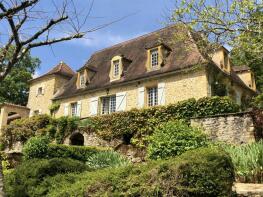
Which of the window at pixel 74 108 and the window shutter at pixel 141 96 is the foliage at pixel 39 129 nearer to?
the window at pixel 74 108

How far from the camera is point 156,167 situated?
5980 mm

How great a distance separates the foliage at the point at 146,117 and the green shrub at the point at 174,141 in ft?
11.7

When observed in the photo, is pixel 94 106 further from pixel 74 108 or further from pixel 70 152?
pixel 70 152

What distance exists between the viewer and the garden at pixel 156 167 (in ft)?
18.2

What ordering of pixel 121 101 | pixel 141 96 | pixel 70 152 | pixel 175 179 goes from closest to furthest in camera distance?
1. pixel 175 179
2. pixel 70 152
3. pixel 141 96
4. pixel 121 101

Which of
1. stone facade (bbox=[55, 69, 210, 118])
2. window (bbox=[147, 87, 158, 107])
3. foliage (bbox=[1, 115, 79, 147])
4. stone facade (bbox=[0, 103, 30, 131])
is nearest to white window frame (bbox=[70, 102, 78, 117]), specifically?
foliage (bbox=[1, 115, 79, 147])

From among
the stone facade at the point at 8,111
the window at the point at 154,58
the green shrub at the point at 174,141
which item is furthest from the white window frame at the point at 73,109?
the green shrub at the point at 174,141

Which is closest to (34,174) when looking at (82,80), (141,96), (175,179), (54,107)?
(175,179)

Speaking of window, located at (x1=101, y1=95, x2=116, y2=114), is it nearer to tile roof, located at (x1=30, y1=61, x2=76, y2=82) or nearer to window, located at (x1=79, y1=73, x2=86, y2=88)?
window, located at (x1=79, y1=73, x2=86, y2=88)

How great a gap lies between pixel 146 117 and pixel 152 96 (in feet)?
8.42

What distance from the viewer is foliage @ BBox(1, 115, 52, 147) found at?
21.3 m

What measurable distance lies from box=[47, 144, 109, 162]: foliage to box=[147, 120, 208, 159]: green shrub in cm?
421

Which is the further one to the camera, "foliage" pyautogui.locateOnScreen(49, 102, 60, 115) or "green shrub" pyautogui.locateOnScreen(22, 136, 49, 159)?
"foliage" pyautogui.locateOnScreen(49, 102, 60, 115)

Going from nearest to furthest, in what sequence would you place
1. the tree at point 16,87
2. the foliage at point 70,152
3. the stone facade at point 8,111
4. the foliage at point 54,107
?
the foliage at point 70,152, the foliage at point 54,107, the stone facade at point 8,111, the tree at point 16,87
